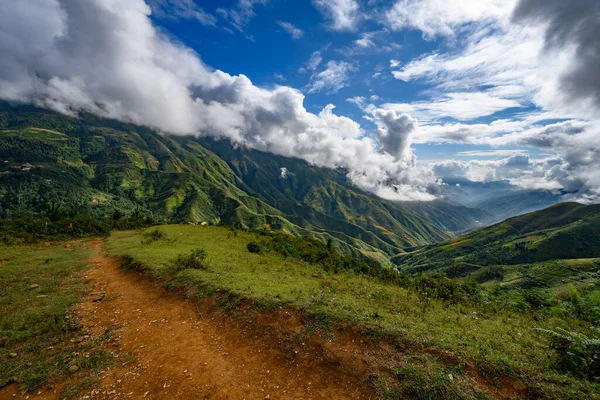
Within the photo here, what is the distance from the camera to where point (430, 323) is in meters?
11.8

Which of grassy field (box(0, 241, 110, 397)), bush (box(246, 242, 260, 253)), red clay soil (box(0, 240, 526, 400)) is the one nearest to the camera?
red clay soil (box(0, 240, 526, 400))

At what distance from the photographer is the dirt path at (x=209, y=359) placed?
8.54 m

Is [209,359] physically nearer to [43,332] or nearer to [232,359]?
[232,359]

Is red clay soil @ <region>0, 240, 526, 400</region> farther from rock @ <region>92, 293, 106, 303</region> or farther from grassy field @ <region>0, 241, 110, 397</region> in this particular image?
rock @ <region>92, 293, 106, 303</region>

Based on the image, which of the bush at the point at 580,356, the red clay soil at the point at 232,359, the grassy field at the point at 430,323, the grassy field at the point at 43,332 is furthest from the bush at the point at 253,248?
the bush at the point at 580,356

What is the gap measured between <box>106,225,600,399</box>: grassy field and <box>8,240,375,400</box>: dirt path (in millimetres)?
1593

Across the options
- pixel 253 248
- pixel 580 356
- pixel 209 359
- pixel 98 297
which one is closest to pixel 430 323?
pixel 580 356

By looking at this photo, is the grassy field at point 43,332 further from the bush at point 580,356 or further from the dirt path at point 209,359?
the bush at point 580,356

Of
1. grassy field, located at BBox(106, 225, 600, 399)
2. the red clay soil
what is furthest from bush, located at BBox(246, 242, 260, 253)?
the red clay soil

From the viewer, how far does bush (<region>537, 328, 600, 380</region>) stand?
302 inches

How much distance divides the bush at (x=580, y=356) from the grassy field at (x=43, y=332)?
637 inches

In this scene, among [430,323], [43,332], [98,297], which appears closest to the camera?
[430,323]

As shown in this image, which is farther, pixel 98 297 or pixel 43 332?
pixel 98 297

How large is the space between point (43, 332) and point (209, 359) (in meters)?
9.33
